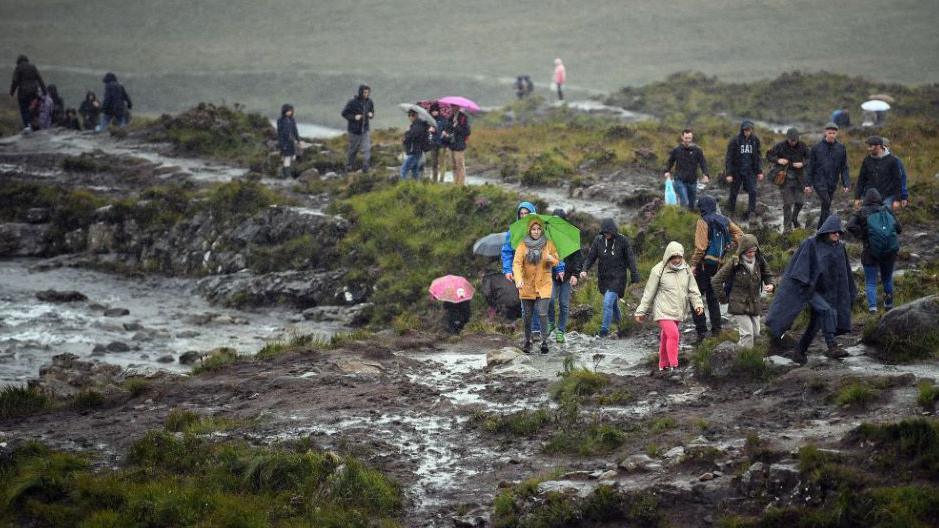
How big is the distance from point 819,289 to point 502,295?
7.53 m

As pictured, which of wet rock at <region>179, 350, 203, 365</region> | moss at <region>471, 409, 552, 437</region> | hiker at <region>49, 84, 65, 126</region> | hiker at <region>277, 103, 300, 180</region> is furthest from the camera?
hiker at <region>49, 84, 65, 126</region>

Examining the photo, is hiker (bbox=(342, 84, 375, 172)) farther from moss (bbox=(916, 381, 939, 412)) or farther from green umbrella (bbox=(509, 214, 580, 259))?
moss (bbox=(916, 381, 939, 412))

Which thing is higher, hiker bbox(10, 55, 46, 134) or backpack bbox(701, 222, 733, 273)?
hiker bbox(10, 55, 46, 134)

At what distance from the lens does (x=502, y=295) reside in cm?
2039

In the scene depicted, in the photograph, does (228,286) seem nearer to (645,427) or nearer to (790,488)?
(645,427)

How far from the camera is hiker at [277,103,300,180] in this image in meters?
30.1

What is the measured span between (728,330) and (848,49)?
62.5m

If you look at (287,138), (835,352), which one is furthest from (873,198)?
(287,138)

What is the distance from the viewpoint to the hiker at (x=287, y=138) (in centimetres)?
3011

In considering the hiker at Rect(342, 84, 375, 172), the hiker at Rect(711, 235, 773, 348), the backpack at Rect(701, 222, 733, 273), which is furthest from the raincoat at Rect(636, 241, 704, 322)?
the hiker at Rect(342, 84, 375, 172)

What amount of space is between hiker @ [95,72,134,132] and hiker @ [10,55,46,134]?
235cm

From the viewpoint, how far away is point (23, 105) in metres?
39.3

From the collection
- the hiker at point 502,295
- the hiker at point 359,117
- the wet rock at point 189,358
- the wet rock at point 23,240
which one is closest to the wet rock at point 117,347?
the wet rock at point 189,358

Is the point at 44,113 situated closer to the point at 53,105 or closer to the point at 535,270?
the point at 53,105
